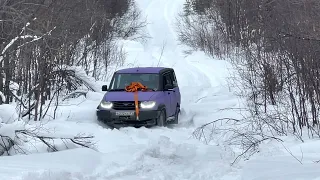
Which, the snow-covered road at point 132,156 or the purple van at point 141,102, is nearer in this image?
the snow-covered road at point 132,156

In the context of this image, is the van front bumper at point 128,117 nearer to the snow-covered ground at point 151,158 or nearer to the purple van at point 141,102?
the purple van at point 141,102

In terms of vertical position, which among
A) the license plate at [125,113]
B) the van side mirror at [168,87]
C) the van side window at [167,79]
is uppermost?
the van side window at [167,79]

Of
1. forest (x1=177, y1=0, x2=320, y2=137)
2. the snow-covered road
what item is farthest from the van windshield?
forest (x1=177, y1=0, x2=320, y2=137)

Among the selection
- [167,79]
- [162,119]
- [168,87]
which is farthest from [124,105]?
[167,79]

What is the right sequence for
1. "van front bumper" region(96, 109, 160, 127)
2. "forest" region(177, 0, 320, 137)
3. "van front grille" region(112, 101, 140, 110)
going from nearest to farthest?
"forest" region(177, 0, 320, 137) → "van front bumper" region(96, 109, 160, 127) → "van front grille" region(112, 101, 140, 110)

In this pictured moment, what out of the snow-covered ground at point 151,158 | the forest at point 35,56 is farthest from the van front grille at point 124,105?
the forest at point 35,56

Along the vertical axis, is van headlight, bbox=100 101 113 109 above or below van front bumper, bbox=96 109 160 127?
above

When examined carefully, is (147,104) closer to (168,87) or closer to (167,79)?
(168,87)

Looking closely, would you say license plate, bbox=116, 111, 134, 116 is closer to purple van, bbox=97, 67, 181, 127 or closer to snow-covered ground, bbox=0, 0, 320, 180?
purple van, bbox=97, 67, 181, 127

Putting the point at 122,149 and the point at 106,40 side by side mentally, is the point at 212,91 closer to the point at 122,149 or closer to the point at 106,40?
the point at 106,40

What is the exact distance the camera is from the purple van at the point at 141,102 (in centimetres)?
1318

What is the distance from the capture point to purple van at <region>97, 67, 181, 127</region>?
1318 centimetres

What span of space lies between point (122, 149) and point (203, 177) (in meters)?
2.75

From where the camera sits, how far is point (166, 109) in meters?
13.9
